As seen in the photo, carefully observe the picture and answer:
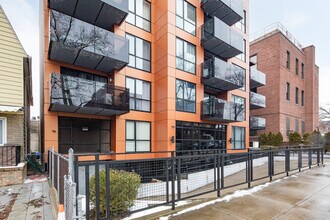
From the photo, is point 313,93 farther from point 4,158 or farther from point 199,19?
point 4,158

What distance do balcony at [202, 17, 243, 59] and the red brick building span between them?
30.5ft

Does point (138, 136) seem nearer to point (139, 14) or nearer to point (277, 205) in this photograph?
point (139, 14)

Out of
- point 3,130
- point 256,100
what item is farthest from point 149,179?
point 256,100

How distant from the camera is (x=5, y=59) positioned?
8.73 meters

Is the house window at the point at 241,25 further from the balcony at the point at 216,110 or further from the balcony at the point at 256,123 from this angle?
the balcony at the point at 256,123

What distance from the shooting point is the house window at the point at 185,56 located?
520 inches

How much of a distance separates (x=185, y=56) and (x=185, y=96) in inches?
107

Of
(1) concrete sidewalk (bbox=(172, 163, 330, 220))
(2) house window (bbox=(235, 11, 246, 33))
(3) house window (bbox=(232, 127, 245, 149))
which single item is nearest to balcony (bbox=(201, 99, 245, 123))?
(3) house window (bbox=(232, 127, 245, 149))

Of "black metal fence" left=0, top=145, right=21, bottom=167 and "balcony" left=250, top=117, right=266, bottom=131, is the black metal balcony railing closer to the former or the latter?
"balcony" left=250, top=117, right=266, bottom=131

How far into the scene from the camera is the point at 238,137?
17406 millimetres

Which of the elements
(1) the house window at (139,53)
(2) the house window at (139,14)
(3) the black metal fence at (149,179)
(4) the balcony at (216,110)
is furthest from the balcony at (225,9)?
(3) the black metal fence at (149,179)

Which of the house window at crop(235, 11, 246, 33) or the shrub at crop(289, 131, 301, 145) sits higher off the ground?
the house window at crop(235, 11, 246, 33)

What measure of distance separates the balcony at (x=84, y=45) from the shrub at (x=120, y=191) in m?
7.06

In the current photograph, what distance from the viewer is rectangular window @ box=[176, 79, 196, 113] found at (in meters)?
13.0
